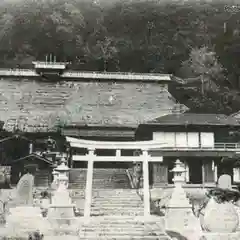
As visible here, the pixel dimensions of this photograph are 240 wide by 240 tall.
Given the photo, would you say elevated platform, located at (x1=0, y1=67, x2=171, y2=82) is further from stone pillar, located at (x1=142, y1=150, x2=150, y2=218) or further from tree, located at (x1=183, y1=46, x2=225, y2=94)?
stone pillar, located at (x1=142, y1=150, x2=150, y2=218)

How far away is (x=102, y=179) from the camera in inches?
146

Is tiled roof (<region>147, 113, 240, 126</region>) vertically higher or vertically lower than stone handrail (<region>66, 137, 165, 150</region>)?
higher

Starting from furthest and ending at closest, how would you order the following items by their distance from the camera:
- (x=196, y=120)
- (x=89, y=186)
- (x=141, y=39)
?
(x=141, y=39)
(x=196, y=120)
(x=89, y=186)

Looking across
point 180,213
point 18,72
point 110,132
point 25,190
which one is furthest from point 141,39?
point 25,190

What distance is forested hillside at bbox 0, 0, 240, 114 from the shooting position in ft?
13.1

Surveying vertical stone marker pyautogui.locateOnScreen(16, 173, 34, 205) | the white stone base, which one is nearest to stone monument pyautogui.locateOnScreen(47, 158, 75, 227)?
vertical stone marker pyautogui.locateOnScreen(16, 173, 34, 205)

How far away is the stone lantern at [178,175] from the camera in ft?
12.2

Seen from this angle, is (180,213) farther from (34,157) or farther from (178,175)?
(34,157)

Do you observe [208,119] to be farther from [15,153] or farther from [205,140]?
[15,153]

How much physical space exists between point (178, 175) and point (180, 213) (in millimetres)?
371

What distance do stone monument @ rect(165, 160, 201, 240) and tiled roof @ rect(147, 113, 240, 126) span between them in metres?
0.45

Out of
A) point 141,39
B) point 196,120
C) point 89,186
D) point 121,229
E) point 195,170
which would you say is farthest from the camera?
point 141,39

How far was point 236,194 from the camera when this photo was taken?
12.3 ft

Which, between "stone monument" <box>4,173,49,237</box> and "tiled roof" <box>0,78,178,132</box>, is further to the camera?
"tiled roof" <box>0,78,178,132</box>
